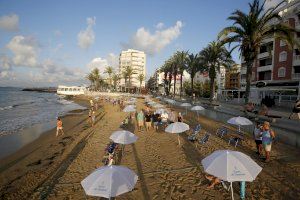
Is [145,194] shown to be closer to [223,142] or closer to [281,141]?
[223,142]

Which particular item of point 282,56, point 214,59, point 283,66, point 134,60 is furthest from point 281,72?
point 134,60

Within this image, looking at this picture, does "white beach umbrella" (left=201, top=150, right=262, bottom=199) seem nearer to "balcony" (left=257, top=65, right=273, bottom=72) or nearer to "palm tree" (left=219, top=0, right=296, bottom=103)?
"palm tree" (left=219, top=0, right=296, bottom=103)

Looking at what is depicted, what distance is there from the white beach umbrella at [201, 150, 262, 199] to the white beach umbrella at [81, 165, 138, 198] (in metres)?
2.22

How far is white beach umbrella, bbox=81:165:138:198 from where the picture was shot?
5.45 meters

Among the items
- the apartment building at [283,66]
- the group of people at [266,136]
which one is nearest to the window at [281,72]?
the apartment building at [283,66]

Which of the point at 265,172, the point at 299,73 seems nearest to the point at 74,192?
the point at 265,172

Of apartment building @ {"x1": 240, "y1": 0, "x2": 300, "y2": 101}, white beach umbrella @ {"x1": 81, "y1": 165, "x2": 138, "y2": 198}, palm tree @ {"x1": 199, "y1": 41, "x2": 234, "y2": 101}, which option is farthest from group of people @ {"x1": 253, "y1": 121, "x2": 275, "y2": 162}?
apartment building @ {"x1": 240, "y1": 0, "x2": 300, "y2": 101}

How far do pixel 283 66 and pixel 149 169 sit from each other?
38.3 metres

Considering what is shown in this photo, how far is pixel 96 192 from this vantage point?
5.49 m

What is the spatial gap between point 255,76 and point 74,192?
48.3 m

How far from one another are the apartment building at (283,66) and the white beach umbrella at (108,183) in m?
36.0

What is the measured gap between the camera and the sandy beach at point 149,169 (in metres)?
8.77

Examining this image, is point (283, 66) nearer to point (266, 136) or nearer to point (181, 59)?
point (181, 59)

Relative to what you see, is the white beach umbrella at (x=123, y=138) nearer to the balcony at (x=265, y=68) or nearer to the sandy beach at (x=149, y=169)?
the sandy beach at (x=149, y=169)
